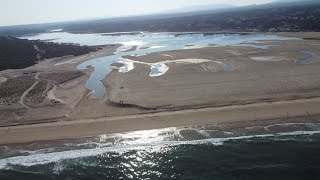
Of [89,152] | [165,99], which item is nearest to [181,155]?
[89,152]

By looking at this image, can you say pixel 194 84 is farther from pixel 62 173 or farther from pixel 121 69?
pixel 62 173

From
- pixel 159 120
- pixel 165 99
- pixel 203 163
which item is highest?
pixel 165 99

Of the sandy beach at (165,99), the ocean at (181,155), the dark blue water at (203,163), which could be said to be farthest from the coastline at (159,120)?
the dark blue water at (203,163)

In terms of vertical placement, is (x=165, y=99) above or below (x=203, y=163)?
above

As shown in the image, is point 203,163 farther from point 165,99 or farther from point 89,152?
point 165,99

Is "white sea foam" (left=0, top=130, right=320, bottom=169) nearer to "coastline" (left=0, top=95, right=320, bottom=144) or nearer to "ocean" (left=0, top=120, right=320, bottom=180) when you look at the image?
"ocean" (left=0, top=120, right=320, bottom=180)

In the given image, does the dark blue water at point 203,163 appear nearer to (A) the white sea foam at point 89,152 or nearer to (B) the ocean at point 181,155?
(B) the ocean at point 181,155

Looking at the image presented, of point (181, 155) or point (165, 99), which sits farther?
point (165, 99)
